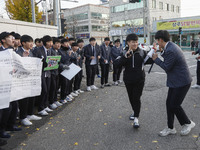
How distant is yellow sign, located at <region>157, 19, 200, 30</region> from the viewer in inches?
1425

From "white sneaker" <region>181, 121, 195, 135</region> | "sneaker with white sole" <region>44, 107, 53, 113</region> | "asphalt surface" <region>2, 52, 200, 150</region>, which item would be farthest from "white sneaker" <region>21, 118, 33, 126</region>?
"white sneaker" <region>181, 121, 195, 135</region>

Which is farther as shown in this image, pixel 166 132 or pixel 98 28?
pixel 98 28

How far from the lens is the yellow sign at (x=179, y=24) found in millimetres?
36188

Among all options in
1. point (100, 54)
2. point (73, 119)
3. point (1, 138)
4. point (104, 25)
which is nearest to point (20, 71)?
point (1, 138)

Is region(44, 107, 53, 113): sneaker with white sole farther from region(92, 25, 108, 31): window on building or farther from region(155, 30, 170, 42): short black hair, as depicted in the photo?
region(92, 25, 108, 31): window on building

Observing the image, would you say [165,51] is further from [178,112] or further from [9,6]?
[9,6]

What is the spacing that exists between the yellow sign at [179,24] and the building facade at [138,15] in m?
3.92

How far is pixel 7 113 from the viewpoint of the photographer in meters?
4.12

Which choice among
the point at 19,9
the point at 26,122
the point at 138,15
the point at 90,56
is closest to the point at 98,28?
the point at 138,15

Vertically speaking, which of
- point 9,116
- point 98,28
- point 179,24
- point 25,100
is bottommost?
point 9,116

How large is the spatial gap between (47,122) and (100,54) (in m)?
4.56

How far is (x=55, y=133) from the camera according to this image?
14.5 ft

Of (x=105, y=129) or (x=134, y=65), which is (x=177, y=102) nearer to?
(x=134, y=65)

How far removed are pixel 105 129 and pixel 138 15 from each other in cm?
4777
